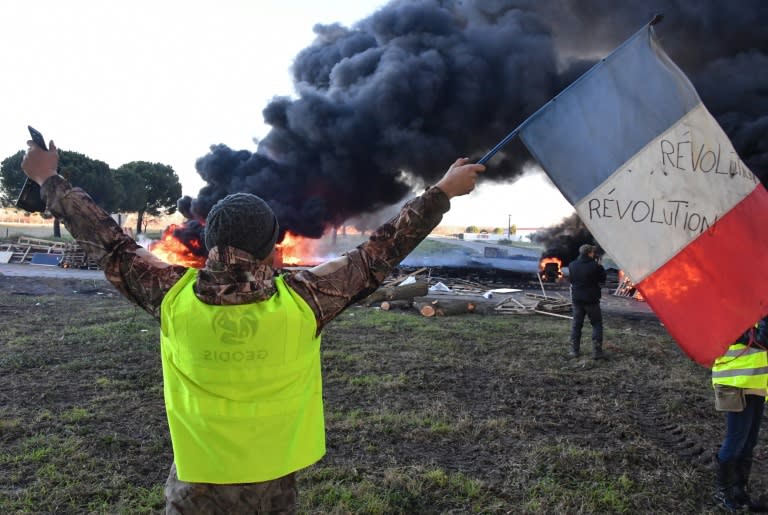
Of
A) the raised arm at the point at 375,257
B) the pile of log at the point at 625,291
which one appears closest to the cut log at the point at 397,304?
the pile of log at the point at 625,291

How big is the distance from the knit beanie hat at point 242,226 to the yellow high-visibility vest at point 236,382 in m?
0.15

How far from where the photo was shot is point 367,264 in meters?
1.90

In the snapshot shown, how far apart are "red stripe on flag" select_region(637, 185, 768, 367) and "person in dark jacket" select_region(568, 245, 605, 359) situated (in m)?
5.60

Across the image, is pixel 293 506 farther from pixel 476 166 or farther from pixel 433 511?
pixel 433 511

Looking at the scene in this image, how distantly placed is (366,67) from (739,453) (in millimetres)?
22675

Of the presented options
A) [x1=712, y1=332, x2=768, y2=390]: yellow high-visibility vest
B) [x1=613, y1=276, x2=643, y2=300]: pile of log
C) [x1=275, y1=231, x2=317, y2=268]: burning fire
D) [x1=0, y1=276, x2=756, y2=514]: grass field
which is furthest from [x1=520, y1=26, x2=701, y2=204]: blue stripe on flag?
[x1=275, y1=231, x2=317, y2=268]: burning fire

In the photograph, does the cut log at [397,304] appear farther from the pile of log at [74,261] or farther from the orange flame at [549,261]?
the pile of log at [74,261]

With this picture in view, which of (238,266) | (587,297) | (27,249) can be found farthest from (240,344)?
(27,249)

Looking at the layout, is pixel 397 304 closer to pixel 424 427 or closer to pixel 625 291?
pixel 424 427

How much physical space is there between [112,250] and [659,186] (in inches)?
113

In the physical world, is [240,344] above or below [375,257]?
below

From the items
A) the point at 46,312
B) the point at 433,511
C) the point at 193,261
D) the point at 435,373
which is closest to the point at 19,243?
the point at 193,261

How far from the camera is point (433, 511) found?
3.72 m

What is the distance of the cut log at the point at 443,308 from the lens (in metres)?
12.7
